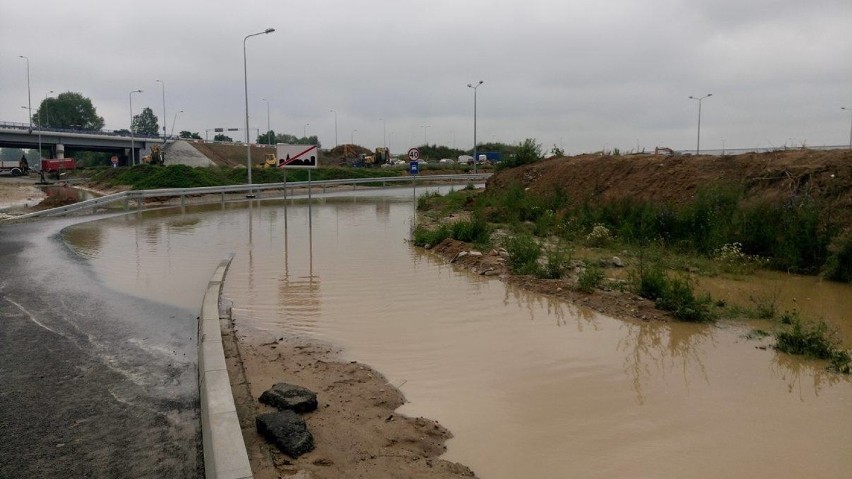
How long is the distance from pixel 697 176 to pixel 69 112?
158m

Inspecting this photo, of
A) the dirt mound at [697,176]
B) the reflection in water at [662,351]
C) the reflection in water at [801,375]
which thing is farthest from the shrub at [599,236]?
the reflection in water at [801,375]

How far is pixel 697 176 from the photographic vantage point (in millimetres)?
19328

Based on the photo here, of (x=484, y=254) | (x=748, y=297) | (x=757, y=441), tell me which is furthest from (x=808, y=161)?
(x=757, y=441)

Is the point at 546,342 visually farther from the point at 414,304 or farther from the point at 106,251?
the point at 106,251

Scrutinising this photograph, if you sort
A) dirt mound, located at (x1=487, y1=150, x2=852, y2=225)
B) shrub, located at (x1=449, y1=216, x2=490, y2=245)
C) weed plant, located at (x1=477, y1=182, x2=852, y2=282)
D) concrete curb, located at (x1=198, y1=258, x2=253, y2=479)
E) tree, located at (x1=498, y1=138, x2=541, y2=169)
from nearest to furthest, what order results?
concrete curb, located at (x1=198, y1=258, x2=253, y2=479) < weed plant, located at (x1=477, y1=182, x2=852, y2=282) < dirt mound, located at (x1=487, y1=150, x2=852, y2=225) < shrub, located at (x1=449, y1=216, x2=490, y2=245) < tree, located at (x1=498, y1=138, x2=541, y2=169)

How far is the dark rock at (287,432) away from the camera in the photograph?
15.7 feet

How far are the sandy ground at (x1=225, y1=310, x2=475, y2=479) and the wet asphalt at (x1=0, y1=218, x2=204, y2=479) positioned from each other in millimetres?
454

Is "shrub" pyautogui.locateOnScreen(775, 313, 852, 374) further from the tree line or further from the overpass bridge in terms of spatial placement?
the tree line

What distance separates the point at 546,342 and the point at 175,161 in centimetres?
8068

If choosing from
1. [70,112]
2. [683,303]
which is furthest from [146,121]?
[683,303]

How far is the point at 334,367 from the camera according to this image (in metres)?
7.00

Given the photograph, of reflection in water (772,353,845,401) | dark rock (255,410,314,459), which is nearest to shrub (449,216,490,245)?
reflection in water (772,353,845,401)

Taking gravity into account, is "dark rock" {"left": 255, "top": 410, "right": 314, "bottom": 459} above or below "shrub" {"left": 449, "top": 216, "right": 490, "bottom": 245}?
below

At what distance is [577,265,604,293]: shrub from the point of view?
10648mm
